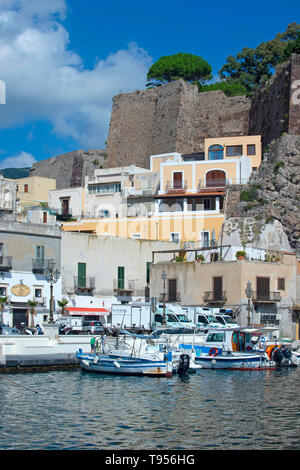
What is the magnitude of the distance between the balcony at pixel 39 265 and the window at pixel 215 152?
22.9 metres

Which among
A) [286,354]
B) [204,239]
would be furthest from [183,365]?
[204,239]

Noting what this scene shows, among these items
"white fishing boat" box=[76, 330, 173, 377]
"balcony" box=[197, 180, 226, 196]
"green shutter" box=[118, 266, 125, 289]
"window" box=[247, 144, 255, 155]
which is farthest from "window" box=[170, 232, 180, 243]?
"white fishing boat" box=[76, 330, 173, 377]

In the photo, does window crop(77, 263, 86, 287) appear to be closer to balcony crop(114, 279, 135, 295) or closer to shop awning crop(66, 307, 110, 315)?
shop awning crop(66, 307, 110, 315)

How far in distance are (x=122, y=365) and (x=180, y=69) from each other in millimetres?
51987

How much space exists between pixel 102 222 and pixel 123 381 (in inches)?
1156

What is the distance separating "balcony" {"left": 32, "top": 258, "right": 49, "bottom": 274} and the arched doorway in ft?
63.1

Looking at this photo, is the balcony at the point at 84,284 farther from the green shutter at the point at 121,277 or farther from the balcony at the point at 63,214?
the balcony at the point at 63,214

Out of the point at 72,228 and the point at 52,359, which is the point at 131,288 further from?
the point at 52,359

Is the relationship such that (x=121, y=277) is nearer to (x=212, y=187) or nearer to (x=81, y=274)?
(x=81, y=274)

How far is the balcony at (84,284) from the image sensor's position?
4388 cm

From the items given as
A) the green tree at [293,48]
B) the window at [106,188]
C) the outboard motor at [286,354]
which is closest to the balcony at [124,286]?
the outboard motor at [286,354]

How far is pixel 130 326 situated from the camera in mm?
39750

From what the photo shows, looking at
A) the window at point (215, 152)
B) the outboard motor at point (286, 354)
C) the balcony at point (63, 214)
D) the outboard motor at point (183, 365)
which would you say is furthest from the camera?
the balcony at point (63, 214)

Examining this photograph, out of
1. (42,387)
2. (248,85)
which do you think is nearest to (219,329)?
(42,387)
